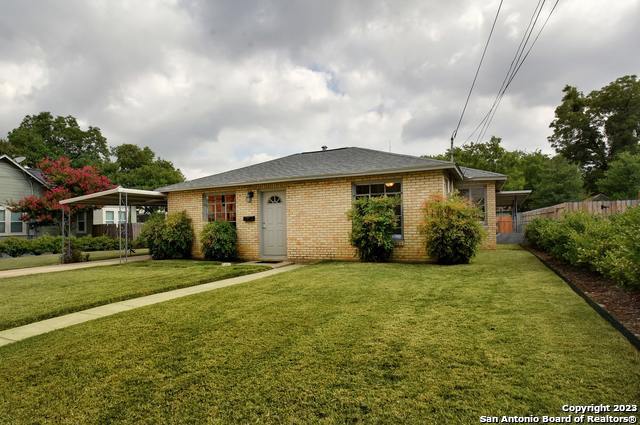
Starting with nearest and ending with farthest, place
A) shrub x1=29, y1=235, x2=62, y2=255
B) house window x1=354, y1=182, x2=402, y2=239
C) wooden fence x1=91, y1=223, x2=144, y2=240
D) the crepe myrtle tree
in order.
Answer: house window x1=354, y1=182, x2=402, y2=239, shrub x1=29, y1=235, x2=62, y2=255, the crepe myrtle tree, wooden fence x1=91, y1=223, x2=144, y2=240

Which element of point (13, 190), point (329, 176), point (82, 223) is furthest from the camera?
point (82, 223)

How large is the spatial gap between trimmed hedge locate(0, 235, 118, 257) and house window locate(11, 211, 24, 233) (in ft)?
9.04

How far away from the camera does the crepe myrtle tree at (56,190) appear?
728 inches

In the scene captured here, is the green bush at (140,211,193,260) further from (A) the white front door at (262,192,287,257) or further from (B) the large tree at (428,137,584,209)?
(B) the large tree at (428,137,584,209)

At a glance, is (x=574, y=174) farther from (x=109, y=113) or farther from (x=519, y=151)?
(x=109, y=113)

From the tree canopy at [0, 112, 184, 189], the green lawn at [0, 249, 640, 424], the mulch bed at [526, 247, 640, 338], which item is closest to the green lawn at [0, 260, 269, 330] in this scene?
the green lawn at [0, 249, 640, 424]

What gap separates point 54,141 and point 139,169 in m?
9.24

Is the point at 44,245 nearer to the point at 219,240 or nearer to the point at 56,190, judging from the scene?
the point at 56,190

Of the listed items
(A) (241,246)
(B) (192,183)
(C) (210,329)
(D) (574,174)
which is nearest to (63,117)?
(B) (192,183)

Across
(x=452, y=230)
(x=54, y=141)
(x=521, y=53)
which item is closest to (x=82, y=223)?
(x=54, y=141)

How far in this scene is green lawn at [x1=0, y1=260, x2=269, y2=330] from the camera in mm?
4551

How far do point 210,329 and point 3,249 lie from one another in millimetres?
17994

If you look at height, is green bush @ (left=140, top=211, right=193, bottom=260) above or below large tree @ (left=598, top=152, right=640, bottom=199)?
below

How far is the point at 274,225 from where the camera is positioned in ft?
36.4
